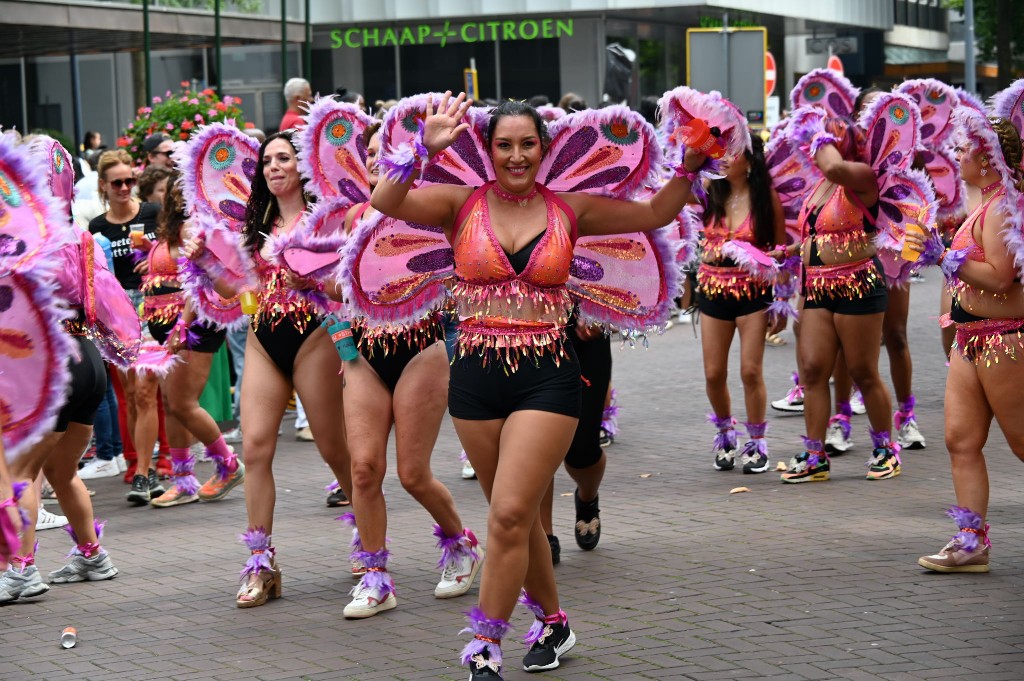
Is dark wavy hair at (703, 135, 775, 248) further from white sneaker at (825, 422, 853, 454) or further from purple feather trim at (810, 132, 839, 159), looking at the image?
white sneaker at (825, 422, 853, 454)

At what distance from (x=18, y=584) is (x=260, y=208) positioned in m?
2.11

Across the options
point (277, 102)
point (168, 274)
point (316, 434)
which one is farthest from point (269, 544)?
point (277, 102)

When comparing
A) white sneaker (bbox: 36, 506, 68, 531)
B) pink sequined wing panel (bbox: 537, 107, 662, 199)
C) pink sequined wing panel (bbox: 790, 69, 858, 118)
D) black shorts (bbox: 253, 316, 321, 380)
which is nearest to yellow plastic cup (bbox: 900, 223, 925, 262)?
pink sequined wing panel (bbox: 537, 107, 662, 199)

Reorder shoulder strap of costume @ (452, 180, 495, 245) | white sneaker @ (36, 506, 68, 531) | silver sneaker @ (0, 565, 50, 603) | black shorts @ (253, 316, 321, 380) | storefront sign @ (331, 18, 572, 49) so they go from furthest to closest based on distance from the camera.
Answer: storefront sign @ (331, 18, 572, 49)
white sneaker @ (36, 506, 68, 531)
silver sneaker @ (0, 565, 50, 603)
black shorts @ (253, 316, 321, 380)
shoulder strap of costume @ (452, 180, 495, 245)

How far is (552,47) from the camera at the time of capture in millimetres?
35094

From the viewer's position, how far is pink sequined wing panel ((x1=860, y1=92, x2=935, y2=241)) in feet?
27.7

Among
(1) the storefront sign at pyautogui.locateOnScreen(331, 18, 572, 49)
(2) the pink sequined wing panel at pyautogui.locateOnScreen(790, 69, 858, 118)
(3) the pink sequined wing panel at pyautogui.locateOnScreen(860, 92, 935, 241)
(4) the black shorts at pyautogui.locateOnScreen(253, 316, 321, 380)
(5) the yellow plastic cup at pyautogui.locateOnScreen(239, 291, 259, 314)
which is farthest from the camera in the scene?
(1) the storefront sign at pyautogui.locateOnScreen(331, 18, 572, 49)

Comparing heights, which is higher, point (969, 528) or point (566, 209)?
point (566, 209)

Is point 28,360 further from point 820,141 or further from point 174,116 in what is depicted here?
point 174,116

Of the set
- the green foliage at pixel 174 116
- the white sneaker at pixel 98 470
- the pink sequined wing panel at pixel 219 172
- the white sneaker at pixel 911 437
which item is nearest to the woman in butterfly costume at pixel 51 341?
the pink sequined wing panel at pixel 219 172

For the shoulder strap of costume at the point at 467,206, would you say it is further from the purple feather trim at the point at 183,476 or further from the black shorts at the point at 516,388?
the purple feather trim at the point at 183,476

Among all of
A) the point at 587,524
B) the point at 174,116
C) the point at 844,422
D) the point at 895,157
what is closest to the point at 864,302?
the point at 895,157

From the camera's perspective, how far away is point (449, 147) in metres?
5.49

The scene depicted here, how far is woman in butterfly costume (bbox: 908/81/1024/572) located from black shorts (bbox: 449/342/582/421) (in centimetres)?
199
